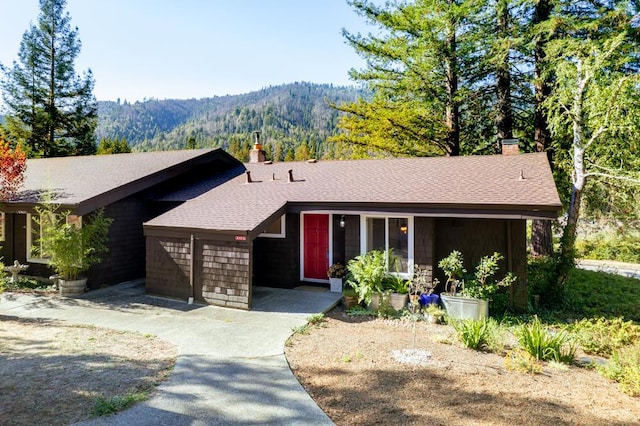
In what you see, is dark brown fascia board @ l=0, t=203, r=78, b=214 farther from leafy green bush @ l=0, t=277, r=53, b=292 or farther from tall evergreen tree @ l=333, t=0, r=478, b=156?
tall evergreen tree @ l=333, t=0, r=478, b=156

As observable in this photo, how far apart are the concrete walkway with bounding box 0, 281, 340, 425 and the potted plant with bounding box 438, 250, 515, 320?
2795 millimetres

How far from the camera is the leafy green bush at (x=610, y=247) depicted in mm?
18797

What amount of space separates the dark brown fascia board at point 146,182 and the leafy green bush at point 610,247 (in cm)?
1835

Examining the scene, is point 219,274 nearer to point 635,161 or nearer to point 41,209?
point 41,209

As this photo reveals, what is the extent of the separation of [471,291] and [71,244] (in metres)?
9.93

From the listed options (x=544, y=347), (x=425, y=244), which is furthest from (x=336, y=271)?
(x=544, y=347)

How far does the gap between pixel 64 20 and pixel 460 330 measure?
3145 centimetres

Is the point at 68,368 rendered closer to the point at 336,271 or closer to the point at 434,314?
the point at 336,271

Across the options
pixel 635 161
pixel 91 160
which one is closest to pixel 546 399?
pixel 635 161

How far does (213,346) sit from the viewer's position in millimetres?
6367

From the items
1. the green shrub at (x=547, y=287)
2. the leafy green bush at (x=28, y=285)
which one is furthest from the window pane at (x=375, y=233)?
the leafy green bush at (x=28, y=285)

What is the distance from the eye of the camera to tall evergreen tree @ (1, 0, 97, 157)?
81.8ft

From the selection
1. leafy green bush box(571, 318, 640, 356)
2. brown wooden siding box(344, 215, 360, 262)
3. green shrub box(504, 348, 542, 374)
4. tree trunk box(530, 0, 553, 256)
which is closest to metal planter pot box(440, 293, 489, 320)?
leafy green bush box(571, 318, 640, 356)

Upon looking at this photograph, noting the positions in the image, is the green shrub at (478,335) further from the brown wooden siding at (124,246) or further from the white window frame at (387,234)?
the brown wooden siding at (124,246)
